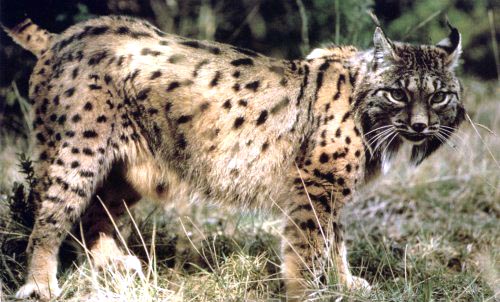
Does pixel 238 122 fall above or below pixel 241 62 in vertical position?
below

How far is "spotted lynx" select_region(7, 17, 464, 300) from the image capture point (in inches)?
183

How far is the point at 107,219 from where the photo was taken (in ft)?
17.7

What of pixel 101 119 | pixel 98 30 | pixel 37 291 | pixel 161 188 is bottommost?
pixel 37 291

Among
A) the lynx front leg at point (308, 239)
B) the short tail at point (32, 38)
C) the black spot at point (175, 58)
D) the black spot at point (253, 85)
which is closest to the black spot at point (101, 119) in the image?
the black spot at point (175, 58)

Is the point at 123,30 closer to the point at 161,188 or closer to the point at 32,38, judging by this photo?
the point at 32,38

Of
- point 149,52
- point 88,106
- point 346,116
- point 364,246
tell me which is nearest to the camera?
point 88,106

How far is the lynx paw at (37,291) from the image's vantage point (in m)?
4.50

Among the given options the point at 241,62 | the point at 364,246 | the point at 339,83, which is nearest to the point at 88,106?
the point at 241,62

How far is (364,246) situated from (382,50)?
5.52ft

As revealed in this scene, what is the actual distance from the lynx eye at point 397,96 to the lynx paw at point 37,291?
96.5 inches

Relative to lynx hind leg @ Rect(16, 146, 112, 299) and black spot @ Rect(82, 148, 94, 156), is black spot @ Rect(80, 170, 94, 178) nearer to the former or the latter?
lynx hind leg @ Rect(16, 146, 112, 299)

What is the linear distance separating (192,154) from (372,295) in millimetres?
1513

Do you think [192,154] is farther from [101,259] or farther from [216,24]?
[216,24]

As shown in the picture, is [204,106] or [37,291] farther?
[204,106]
